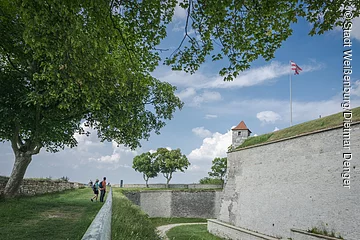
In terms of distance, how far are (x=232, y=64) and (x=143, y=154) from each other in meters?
52.1

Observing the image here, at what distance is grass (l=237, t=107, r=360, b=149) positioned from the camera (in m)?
14.0

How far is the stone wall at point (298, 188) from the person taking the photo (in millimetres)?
12438

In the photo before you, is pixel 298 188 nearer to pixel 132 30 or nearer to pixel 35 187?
pixel 132 30

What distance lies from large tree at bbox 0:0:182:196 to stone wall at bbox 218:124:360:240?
7166mm

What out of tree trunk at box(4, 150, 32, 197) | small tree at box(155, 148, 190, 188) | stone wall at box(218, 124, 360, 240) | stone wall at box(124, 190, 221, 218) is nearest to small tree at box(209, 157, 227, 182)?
small tree at box(155, 148, 190, 188)

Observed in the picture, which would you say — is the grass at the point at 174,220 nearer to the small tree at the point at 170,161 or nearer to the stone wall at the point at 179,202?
the stone wall at the point at 179,202

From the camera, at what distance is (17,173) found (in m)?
14.3

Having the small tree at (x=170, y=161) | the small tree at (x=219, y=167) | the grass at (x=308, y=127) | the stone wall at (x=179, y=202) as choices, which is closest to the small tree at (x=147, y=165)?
the small tree at (x=170, y=161)

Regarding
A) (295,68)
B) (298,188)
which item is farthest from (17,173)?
(295,68)

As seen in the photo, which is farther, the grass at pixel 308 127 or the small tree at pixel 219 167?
the small tree at pixel 219 167

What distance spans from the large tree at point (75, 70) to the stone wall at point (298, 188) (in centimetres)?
717

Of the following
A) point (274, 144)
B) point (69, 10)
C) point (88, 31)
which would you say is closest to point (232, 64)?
point (88, 31)

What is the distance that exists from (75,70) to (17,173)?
9.21 m

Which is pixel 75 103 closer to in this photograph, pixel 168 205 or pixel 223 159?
pixel 168 205
